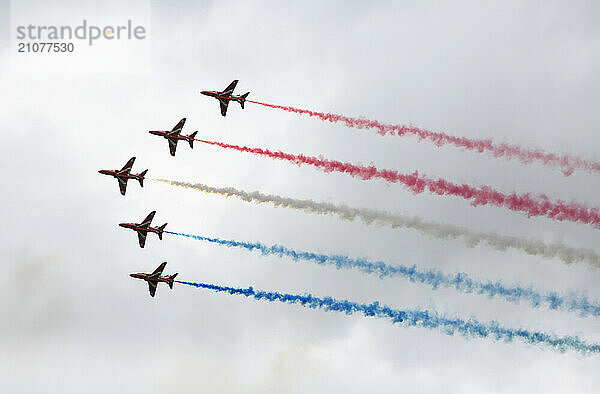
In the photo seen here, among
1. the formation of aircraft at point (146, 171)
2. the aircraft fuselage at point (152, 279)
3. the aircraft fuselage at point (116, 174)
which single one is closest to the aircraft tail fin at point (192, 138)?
the formation of aircraft at point (146, 171)

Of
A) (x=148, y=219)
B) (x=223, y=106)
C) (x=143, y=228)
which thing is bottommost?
(x=143, y=228)

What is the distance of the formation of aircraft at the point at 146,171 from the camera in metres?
116

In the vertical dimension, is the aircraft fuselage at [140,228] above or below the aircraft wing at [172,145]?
below

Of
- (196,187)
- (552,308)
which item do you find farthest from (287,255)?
(552,308)

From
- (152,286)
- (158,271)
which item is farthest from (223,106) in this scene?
(152,286)

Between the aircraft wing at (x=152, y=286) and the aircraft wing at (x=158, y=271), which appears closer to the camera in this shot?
the aircraft wing at (x=158, y=271)

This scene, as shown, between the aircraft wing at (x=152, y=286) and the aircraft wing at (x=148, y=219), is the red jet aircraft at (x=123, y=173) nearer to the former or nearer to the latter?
the aircraft wing at (x=148, y=219)

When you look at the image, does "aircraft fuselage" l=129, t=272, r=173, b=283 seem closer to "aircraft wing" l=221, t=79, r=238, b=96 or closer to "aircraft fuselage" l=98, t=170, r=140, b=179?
"aircraft fuselage" l=98, t=170, r=140, b=179

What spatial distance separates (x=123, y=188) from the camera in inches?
4751

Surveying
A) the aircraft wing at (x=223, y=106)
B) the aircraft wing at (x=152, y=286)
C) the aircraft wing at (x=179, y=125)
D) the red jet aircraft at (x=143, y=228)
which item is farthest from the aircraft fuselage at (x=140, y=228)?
the aircraft wing at (x=223, y=106)

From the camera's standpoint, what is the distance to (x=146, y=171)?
386 ft

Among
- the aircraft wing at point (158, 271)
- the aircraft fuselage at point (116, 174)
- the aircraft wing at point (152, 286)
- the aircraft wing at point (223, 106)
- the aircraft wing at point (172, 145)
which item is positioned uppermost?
the aircraft wing at point (223, 106)

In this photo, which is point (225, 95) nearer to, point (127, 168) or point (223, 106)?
point (223, 106)

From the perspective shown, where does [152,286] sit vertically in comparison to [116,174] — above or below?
below
